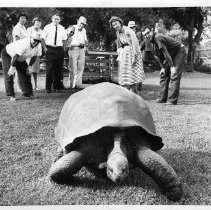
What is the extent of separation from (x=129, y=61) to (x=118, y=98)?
3.81 metres

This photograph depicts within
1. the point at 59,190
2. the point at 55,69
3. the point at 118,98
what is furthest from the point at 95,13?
the point at 59,190

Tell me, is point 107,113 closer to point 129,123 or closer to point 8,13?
point 129,123

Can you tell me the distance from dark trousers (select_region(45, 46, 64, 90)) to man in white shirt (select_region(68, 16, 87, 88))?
0.52 meters

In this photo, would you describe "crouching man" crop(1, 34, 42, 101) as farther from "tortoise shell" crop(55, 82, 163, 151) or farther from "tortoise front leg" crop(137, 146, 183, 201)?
"tortoise front leg" crop(137, 146, 183, 201)

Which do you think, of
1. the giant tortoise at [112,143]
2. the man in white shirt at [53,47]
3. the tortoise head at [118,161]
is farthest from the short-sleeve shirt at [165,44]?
the tortoise head at [118,161]

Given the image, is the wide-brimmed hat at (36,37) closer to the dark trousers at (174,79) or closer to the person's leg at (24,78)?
the person's leg at (24,78)

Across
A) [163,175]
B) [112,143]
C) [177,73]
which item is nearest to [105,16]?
[177,73]

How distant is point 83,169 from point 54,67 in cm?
517

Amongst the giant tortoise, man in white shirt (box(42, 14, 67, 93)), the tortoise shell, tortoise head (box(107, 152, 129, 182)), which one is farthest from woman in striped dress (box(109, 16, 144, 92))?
tortoise head (box(107, 152, 129, 182))

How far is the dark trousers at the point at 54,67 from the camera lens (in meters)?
8.16

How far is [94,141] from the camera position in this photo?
10.3 feet

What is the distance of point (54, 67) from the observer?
334 inches

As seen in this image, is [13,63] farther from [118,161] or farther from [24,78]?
[118,161]

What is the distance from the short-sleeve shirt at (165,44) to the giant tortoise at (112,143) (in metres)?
3.50
